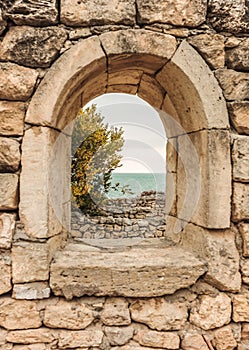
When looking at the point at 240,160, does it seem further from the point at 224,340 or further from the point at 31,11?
the point at 31,11

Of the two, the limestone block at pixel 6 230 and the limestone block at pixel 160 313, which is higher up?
the limestone block at pixel 6 230

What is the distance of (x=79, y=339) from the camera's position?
6.50ft

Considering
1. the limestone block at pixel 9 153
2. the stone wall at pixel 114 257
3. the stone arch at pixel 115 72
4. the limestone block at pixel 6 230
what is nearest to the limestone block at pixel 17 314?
the stone wall at pixel 114 257

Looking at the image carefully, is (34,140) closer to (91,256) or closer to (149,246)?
(91,256)

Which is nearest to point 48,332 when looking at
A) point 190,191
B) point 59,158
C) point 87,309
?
point 87,309

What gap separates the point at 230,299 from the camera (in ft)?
6.81

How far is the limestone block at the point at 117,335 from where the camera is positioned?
1.99m

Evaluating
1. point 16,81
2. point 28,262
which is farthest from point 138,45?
point 28,262

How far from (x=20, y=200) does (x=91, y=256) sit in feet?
2.29

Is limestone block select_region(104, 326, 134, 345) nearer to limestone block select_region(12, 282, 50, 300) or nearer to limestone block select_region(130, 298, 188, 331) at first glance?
limestone block select_region(130, 298, 188, 331)

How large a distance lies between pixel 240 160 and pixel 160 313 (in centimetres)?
128

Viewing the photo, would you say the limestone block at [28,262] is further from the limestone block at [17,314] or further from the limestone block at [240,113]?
the limestone block at [240,113]

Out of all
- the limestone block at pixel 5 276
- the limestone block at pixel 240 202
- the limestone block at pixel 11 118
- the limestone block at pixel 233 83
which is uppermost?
the limestone block at pixel 233 83

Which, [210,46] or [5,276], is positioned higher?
[210,46]
